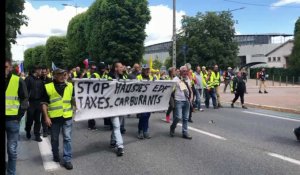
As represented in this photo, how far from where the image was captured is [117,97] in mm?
8633

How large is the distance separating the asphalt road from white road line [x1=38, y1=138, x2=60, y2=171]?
10cm

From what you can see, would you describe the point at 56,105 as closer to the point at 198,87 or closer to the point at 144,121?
the point at 144,121

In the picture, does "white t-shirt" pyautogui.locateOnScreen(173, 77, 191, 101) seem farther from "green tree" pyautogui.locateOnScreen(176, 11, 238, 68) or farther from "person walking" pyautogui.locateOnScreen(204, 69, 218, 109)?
"green tree" pyautogui.locateOnScreen(176, 11, 238, 68)

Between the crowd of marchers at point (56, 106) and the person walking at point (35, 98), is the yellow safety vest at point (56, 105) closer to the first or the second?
the crowd of marchers at point (56, 106)

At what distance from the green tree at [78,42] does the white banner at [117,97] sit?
41632 mm

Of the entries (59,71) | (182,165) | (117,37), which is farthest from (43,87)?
(117,37)

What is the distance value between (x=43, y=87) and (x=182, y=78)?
12.2 ft

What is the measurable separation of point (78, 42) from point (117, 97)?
45.5 meters

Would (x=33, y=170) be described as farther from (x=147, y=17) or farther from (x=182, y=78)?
(x=147, y=17)

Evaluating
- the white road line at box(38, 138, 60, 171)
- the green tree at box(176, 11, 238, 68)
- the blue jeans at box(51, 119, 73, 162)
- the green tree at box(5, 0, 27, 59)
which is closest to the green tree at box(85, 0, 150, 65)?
the green tree at box(176, 11, 238, 68)

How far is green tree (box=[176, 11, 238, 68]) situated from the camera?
4722cm

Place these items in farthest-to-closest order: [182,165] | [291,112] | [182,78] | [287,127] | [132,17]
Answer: [132,17] < [291,112] < [287,127] < [182,78] < [182,165]

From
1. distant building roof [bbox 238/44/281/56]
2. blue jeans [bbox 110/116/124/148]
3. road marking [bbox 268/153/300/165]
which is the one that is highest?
distant building roof [bbox 238/44/281/56]

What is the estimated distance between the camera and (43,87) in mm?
7148
